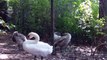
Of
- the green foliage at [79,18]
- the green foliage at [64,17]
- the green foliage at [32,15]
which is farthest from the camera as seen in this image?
the green foliage at [32,15]

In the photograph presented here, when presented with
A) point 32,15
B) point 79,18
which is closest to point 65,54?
point 79,18

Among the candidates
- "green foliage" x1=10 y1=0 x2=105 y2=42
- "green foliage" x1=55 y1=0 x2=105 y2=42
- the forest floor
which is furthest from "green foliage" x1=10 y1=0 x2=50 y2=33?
the forest floor

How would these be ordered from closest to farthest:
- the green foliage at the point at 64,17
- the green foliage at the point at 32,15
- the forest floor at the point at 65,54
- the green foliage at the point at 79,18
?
1. the forest floor at the point at 65,54
2. the green foliage at the point at 79,18
3. the green foliage at the point at 64,17
4. the green foliage at the point at 32,15

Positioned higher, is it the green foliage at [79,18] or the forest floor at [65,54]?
the green foliage at [79,18]

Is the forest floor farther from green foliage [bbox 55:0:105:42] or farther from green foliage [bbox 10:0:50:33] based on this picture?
green foliage [bbox 10:0:50:33]

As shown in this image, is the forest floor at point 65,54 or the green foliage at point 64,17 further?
the green foliage at point 64,17

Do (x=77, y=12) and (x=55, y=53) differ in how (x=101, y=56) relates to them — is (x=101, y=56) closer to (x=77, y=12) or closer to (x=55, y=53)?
(x=55, y=53)

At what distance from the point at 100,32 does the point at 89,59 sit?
1.32 metres

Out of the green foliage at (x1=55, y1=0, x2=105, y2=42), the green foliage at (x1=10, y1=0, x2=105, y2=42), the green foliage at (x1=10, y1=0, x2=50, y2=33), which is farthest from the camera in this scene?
the green foliage at (x1=10, y1=0, x2=50, y2=33)

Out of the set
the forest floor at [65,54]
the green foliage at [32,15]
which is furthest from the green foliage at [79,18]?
the forest floor at [65,54]

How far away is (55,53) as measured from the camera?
10.1 metres

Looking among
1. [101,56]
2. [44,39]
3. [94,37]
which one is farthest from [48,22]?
[101,56]

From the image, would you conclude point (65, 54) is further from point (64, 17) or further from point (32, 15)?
point (32, 15)

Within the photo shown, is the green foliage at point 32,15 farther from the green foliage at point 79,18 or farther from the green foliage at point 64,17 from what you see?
the green foliage at point 79,18
